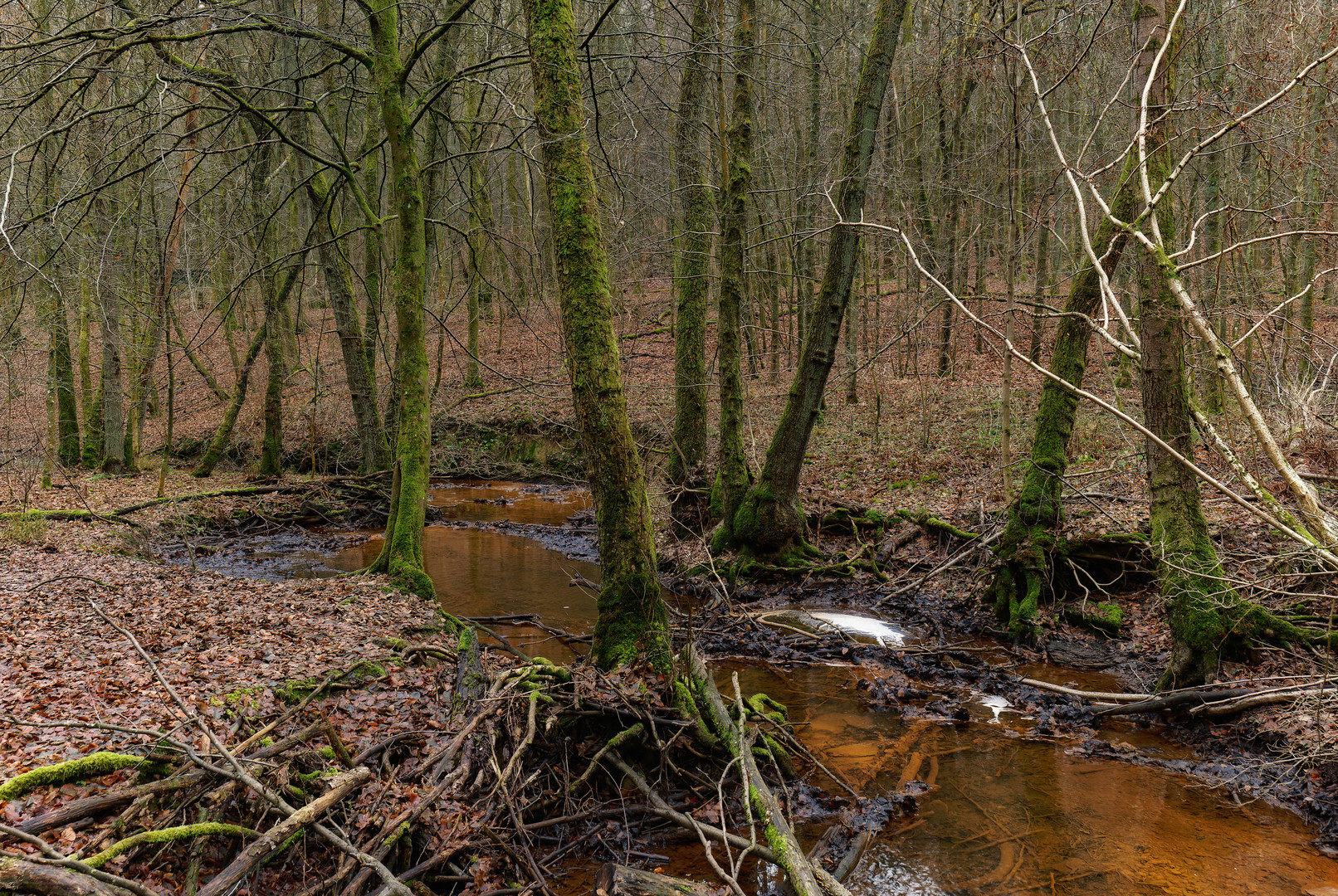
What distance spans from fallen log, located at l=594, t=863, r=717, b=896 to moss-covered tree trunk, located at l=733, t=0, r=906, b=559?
6.72 metres

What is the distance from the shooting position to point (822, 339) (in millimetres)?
9719

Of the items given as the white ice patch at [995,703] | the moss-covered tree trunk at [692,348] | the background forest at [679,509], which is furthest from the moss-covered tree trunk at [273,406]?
the white ice patch at [995,703]

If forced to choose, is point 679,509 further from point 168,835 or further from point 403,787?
point 168,835

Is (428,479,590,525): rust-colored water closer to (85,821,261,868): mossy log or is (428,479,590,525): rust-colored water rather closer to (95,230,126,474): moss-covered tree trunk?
(95,230,126,474): moss-covered tree trunk

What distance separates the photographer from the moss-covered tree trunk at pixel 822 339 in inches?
360

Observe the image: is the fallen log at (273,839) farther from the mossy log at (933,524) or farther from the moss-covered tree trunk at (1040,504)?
the mossy log at (933,524)

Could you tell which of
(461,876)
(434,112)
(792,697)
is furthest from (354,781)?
(434,112)

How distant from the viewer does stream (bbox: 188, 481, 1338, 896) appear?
173 inches

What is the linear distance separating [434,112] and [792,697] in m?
7.56

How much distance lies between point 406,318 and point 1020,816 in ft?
24.2

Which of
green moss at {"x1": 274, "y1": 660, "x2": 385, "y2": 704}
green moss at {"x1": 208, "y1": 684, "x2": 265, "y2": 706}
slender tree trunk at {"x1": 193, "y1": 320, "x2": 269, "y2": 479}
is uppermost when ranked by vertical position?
slender tree trunk at {"x1": 193, "y1": 320, "x2": 269, "y2": 479}

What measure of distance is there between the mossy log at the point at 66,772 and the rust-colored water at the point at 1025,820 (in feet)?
7.38

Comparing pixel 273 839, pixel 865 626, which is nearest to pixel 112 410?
pixel 865 626

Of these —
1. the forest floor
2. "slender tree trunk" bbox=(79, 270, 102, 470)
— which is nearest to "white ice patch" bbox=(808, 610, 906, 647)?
the forest floor
